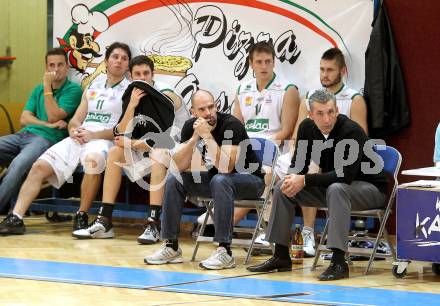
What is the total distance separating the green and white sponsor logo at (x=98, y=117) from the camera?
27.7ft

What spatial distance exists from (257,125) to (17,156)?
217 centimetres

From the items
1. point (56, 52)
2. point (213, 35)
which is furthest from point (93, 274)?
point (56, 52)

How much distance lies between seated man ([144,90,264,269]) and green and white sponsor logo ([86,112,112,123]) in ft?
5.84

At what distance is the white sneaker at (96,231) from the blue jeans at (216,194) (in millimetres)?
1398

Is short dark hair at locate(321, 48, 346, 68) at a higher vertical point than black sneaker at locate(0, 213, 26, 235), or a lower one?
higher

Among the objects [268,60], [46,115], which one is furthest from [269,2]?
[46,115]

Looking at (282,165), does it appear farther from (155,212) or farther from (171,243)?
(171,243)

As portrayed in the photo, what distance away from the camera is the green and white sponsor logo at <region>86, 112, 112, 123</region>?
8.45 metres

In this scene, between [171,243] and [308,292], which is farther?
Answer: [171,243]

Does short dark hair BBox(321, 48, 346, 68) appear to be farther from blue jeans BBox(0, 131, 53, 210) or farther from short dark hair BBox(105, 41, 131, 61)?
blue jeans BBox(0, 131, 53, 210)

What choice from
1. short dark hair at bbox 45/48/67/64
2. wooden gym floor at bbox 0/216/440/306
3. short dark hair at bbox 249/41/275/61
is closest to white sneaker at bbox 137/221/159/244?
wooden gym floor at bbox 0/216/440/306

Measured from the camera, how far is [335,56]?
7434mm

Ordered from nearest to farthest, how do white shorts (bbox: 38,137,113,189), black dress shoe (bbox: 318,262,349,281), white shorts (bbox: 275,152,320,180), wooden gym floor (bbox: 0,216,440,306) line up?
wooden gym floor (bbox: 0,216,440,306) → black dress shoe (bbox: 318,262,349,281) → white shorts (bbox: 275,152,320,180) → white shorts (bbox: 38,137,113,189)

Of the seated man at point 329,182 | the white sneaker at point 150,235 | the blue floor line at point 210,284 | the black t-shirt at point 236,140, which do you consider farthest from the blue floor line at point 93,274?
the white sneaker at point 150,235
